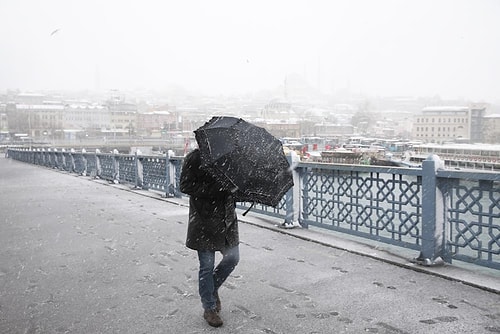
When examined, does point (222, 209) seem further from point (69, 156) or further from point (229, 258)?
point (69, 156)

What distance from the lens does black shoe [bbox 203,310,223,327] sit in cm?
357

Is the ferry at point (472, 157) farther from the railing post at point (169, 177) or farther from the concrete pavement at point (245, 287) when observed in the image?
the concrete pavement at point (245, 287)

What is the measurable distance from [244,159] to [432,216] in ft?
9.85

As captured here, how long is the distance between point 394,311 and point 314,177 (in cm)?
368

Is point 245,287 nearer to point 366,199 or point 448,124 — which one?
point 366,199

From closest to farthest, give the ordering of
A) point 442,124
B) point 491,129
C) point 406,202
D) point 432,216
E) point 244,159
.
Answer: point 244,159, point 432,216, point 406,202, point 491,129, point 442,124

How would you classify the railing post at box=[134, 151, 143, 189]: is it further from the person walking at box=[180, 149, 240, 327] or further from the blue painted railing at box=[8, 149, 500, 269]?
the person walking at box=[180, 149, 240, 327]

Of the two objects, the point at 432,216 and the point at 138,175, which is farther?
the point at 138,175

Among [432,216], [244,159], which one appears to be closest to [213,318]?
[244,159]

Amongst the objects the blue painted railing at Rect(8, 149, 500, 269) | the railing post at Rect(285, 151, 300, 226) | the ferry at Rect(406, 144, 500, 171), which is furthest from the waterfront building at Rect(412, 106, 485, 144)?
the railing post at Rect(285, 151, 300, 226)

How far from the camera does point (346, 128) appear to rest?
217ft

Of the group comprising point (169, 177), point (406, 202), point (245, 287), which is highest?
point (406, 202)

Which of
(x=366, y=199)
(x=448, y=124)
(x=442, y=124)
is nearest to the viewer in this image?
(x=366, y=199)

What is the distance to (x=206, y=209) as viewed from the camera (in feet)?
11.4
